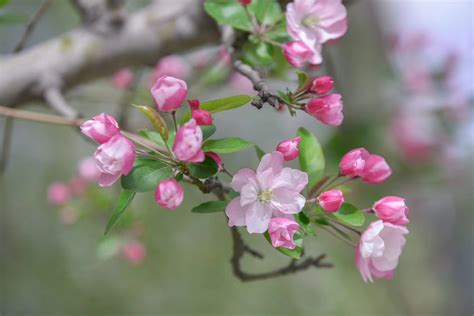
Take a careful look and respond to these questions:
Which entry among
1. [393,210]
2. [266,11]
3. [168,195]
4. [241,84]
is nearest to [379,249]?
[393,210]

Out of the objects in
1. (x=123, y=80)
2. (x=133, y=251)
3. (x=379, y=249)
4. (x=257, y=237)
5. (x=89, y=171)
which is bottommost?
(x=257, y=237)

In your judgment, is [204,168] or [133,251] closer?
[204,168]

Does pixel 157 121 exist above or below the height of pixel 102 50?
above

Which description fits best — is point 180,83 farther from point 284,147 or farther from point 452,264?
point 452,264

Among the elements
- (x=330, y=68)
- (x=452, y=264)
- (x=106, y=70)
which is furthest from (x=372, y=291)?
(x=106, y=70)

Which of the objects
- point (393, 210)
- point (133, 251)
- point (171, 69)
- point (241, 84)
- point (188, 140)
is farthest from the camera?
point (241, 84)

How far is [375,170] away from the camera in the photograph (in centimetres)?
70

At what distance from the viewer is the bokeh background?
237 cm

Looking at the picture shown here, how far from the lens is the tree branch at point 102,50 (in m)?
1.15

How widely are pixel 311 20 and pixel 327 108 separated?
0.17m

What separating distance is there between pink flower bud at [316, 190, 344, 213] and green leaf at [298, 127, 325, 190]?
107mm

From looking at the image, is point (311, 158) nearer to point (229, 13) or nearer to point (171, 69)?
point (229, 13)

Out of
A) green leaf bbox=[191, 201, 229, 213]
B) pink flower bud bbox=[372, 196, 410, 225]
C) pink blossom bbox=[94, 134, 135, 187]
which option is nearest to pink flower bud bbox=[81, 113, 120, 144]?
pink blossom bbox=[94, 134, 135, 187]

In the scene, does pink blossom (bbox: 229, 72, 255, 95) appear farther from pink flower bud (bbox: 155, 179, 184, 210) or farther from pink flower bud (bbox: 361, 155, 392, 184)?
pink flower bud (bbox: 155, 179, 184, 210)
